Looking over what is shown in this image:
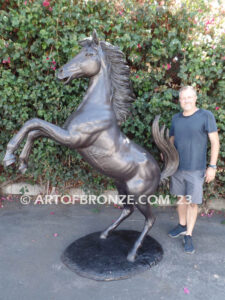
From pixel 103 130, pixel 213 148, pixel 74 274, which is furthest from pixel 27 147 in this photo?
pixel 213 148

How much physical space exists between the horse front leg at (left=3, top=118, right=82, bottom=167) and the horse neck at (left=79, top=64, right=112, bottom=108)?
0.35 meters

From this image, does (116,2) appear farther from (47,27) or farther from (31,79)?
(31,79)

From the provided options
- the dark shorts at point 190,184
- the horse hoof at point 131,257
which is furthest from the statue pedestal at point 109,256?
the dark shorts at point 190,184

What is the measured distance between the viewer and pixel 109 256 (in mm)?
2445

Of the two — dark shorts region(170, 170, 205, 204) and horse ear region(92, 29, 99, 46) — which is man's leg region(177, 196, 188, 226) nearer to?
dark shorts region(170, 170, 205, 204)

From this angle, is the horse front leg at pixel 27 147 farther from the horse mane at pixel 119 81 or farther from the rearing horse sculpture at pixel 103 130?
the horse mane at pixel 119 81

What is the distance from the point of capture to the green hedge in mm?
3111

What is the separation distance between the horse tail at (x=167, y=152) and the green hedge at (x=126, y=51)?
78 centimetres

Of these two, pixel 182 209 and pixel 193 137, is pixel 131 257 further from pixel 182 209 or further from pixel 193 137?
pixel 193 137

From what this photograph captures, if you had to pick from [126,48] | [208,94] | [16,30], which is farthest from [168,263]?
[16,30]

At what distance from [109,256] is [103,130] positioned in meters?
1.28

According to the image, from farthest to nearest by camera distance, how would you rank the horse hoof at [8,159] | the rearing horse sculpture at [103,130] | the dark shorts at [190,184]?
the dark shorts at [190,184] → the rearing horse sculpture at [103,130] → the horse hoof at [8,159]

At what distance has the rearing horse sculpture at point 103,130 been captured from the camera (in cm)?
206

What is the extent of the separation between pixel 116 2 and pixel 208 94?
70.7 inches
